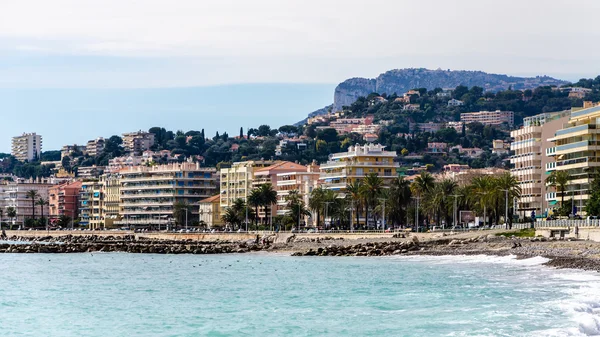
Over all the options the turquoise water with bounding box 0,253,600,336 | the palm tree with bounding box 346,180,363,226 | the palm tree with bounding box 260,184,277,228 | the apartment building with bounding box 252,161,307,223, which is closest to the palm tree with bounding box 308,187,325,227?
the palm tree with bounding box 346,180,363,226

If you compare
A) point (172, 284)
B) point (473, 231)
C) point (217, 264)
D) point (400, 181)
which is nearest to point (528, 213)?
point (400, 181)

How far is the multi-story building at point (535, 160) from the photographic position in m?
116

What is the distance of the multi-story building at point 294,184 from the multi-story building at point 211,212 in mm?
11753

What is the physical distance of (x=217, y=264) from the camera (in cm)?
7869

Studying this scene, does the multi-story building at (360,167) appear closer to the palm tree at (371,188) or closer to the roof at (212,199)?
the palm tree at (371,188)

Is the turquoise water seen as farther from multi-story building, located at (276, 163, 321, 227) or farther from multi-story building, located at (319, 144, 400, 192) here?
multi-story building, located at (276, 163, 321, 227)

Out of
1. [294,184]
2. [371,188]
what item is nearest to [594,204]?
[371,188]

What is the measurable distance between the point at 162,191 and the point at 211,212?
14.4 m

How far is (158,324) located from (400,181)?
3152 inches

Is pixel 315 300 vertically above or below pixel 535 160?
below

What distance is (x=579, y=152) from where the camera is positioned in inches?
3964

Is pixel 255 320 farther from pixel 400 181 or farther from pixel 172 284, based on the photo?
pixel 400 181

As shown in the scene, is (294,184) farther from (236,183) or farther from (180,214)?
(180,214)

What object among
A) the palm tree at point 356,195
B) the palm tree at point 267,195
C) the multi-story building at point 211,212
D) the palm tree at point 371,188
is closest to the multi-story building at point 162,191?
the multi-story building at point 211,212
